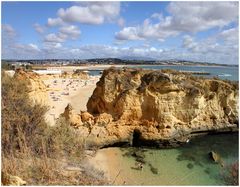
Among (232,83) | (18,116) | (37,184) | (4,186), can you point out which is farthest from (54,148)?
(232,83)

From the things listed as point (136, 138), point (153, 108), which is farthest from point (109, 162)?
point (153, 108)

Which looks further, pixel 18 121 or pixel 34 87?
pixel 34 87

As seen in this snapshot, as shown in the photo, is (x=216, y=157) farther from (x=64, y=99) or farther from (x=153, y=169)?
(x=64, y=99)

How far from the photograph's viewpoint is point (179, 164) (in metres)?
12.2

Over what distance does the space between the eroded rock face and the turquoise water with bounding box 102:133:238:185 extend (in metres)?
0.63

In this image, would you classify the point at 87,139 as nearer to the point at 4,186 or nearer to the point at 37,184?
the point at 37,184

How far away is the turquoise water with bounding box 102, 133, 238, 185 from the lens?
10.8m

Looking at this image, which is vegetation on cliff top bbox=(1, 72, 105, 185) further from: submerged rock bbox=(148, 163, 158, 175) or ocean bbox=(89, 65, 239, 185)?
submerged rock bbox=(148, 163, 158, 175)

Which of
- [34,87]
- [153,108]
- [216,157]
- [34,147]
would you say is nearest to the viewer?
[34,147]

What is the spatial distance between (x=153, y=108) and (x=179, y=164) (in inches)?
115

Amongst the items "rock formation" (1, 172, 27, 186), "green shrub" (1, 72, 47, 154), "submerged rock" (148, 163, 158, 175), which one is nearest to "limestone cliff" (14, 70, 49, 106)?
"green shrub" (1, 72, 47, 154)

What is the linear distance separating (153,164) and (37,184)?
22.1 ft

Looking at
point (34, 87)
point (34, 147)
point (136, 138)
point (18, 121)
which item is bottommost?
point (136, 138)

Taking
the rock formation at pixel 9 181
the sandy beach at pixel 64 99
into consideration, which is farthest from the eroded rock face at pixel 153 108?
the rock formation at pixel 9 181
